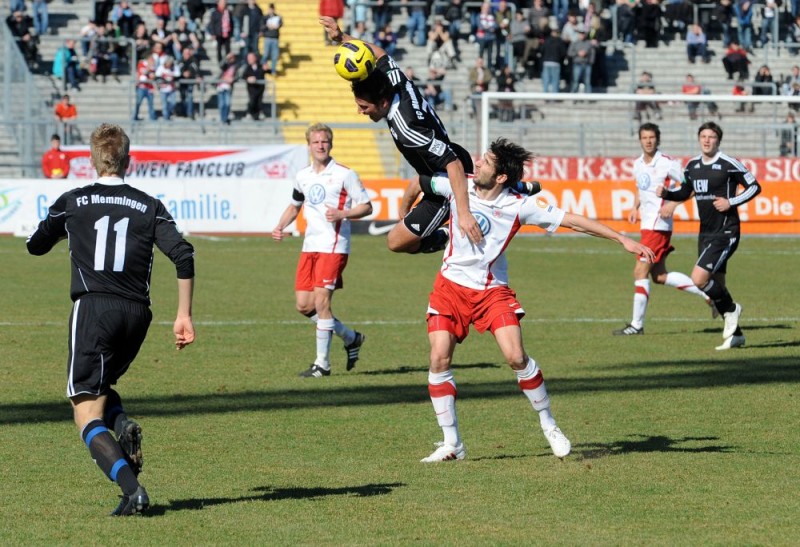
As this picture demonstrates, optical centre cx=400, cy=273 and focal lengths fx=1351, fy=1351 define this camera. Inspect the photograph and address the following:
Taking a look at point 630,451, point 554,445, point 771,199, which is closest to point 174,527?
point 554,445

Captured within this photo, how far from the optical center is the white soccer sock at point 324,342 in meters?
12.9

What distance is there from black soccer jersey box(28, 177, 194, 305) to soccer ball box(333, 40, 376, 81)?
6.85ft

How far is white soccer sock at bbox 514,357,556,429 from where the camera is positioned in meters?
8.70

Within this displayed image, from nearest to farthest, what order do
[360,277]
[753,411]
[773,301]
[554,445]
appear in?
[554,445] → [753,411] → [773,301] → [360,277]

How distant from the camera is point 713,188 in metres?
15.2

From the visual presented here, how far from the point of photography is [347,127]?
1389 inches

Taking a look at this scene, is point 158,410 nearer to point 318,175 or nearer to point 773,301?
point 318,175

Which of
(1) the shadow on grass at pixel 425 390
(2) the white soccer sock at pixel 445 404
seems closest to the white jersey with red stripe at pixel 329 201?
(1) the shadow on grass at pixel 425 390

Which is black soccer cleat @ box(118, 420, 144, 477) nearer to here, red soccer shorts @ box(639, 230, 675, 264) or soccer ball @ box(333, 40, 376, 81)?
soccer ball @ box(333, 40, 376, 81)

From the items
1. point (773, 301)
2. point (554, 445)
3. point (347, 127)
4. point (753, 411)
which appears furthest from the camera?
point (347, 127)

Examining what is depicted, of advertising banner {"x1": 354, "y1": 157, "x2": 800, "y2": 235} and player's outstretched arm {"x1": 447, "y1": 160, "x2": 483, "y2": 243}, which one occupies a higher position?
player's outstretched arm {"x1": 447, "y1": 160, "x2": 483, "y2": 243}

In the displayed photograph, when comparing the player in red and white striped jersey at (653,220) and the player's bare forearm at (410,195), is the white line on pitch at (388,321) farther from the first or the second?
the player's bare forearm at (410,195)

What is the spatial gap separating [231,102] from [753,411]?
1185 inches

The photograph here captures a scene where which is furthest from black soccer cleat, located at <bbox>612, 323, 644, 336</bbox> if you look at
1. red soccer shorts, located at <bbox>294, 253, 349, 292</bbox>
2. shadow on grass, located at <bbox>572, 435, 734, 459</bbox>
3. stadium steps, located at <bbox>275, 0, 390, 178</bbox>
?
stadium steps, located at <bbox>275, 0, 390, 178</bbox>
